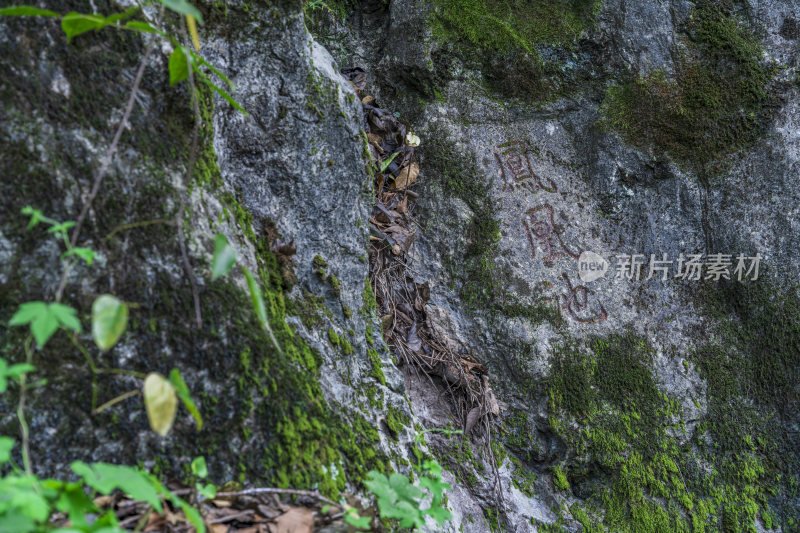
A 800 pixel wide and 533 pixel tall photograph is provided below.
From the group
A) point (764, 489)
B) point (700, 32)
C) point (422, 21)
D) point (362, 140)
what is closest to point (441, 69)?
point (422, 21)

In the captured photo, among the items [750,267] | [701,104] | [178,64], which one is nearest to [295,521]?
[178,64]

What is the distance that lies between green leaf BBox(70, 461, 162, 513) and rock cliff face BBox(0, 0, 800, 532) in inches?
13.9

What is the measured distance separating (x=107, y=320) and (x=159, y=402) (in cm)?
19

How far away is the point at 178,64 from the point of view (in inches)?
57.7

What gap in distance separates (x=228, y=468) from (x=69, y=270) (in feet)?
2.07

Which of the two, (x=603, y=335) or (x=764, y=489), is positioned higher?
(x=603, y=335)

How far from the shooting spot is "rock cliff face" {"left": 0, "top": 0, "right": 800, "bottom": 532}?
1464 millimetres

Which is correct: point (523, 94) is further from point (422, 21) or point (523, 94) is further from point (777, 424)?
point (777, 424)

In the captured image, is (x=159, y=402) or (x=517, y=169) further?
(x=517, y=169)

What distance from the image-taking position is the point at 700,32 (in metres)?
3.65

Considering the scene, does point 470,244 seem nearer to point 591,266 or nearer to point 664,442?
point 591,266

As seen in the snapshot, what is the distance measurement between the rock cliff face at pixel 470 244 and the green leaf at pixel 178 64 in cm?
23

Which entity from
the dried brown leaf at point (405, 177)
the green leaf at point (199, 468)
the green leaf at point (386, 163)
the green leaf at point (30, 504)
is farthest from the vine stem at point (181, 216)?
the dried brown leaf at point (405, 177)

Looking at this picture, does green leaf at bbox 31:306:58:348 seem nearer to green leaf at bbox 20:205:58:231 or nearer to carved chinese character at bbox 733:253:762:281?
green leaf at bbox 20:205:58:231
